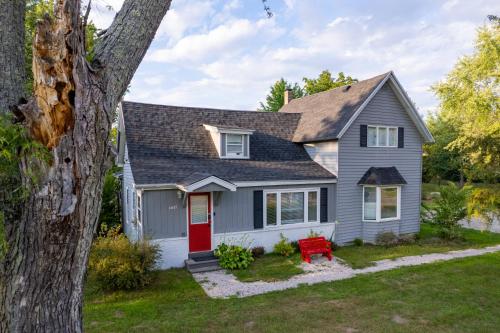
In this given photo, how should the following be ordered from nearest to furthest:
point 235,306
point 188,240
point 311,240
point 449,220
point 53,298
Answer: point 53,298 < point 235,306 < point 188,240 < point 311,240 < point 449,220

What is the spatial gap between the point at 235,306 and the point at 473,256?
33.1 feet

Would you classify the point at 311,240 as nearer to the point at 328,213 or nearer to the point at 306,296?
the point at 328,213

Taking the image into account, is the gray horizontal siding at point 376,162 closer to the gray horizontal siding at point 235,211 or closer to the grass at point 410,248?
the grass at point 410,248

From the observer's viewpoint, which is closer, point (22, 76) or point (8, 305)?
point (8, 305)

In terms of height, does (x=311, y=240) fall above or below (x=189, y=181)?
below

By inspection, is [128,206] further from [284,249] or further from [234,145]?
[284,249]

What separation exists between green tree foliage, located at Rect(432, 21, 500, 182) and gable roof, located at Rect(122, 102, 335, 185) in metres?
5.59

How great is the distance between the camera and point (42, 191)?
8.57ft

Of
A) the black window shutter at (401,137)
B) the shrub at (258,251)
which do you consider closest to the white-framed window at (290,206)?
the shrub at (258,251)

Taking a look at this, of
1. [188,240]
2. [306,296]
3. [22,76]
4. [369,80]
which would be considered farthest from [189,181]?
[369,80]

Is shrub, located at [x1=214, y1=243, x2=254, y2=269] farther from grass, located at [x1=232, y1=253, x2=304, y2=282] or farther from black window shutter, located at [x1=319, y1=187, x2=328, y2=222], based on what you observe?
black window shutter, located at [x1=319, y1=187, x2=328, y2=222]

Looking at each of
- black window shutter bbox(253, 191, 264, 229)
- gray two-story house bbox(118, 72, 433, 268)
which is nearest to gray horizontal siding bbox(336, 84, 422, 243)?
gray two-story house bbox(118, 72, 433, 268)

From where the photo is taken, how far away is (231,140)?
13.9 metres

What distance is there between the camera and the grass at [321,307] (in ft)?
22.2
